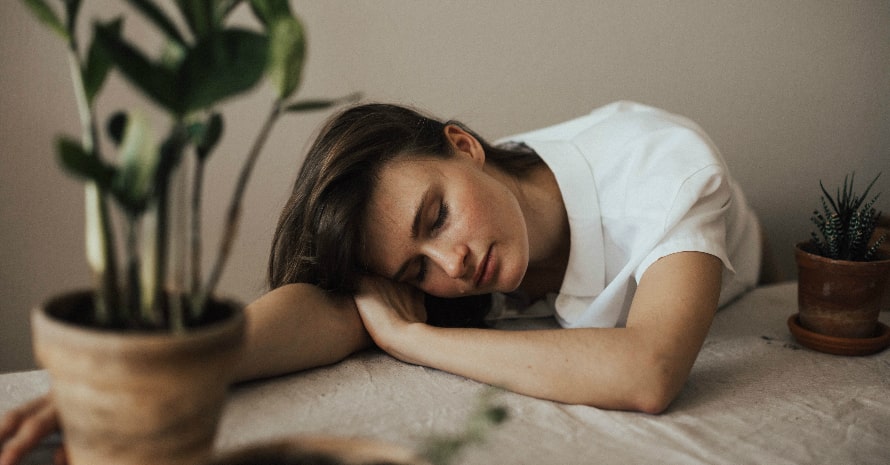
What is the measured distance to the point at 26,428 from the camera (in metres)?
0.55

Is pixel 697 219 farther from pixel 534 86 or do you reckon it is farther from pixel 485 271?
pixel 534 86

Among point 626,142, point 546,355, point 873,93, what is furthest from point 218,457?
point 873,93

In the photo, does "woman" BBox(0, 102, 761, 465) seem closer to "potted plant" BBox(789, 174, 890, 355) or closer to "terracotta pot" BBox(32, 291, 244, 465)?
"potted plant" BBox(789, 174, 890, 355)

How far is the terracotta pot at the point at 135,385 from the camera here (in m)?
0.36

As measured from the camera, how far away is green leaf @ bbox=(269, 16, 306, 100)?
371 mm

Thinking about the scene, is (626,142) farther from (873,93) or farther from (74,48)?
(873,93)

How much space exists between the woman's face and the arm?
0.34 ft

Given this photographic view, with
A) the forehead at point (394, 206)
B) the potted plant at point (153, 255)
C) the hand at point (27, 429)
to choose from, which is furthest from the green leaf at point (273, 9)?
the forehead at point (394, 206)

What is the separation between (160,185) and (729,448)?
58cm

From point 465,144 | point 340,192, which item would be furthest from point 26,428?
point 465,144

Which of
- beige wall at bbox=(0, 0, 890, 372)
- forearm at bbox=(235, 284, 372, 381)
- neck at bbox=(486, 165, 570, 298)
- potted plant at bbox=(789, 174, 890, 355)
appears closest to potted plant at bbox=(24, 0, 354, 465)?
forearm at bbox=(235, 284, 372, 381)

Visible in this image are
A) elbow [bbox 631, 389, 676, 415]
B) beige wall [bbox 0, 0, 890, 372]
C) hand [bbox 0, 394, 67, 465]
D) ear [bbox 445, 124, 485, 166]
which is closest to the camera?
hand [bbox 0, 394, 67, 465]

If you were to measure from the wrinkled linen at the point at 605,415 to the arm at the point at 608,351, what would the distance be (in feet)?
0.07

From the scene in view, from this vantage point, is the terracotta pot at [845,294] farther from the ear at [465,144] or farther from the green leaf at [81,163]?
the green leaf at [81,163]
